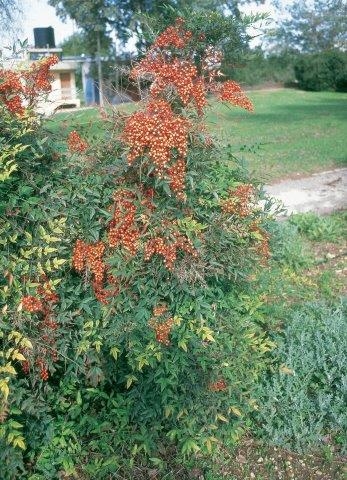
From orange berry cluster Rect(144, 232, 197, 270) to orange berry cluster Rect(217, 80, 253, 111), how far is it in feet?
2.19

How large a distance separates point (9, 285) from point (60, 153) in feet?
2.12

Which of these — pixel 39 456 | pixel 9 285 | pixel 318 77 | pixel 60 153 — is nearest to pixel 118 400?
pixel 39 456

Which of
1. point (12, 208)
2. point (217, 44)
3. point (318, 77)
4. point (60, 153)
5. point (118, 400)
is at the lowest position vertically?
point (318, 77)

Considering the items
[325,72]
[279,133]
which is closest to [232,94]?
[279,133]

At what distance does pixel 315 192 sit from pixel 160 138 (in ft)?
21.0

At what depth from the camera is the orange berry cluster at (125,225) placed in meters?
2.30

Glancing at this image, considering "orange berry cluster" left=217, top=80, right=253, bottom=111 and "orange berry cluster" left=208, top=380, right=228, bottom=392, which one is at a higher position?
"orange berry cluster" left=217, top=80, right=253, bottom=111

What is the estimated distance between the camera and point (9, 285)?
7.52 ft

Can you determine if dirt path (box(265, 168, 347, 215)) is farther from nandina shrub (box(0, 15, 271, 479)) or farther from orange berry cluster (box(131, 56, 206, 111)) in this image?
orange berry cluster (box(131, 56, 206, 111))

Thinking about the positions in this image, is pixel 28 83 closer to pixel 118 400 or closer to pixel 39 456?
pixel 118 400

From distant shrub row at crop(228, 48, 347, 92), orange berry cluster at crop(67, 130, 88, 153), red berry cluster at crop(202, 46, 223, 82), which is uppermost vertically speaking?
red berry cluster at crop(202, 46, 223, 82)

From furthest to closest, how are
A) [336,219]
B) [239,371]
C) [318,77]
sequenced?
1. [318,77]
2. [336,219]
3. [239,371]

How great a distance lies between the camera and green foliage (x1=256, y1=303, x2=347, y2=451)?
2922 millimetres

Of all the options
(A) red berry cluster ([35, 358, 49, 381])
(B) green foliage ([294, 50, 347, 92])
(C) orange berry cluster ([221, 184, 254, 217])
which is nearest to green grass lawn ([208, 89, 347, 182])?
(C) orange berry cluster ([221, 184, 254, 217])
